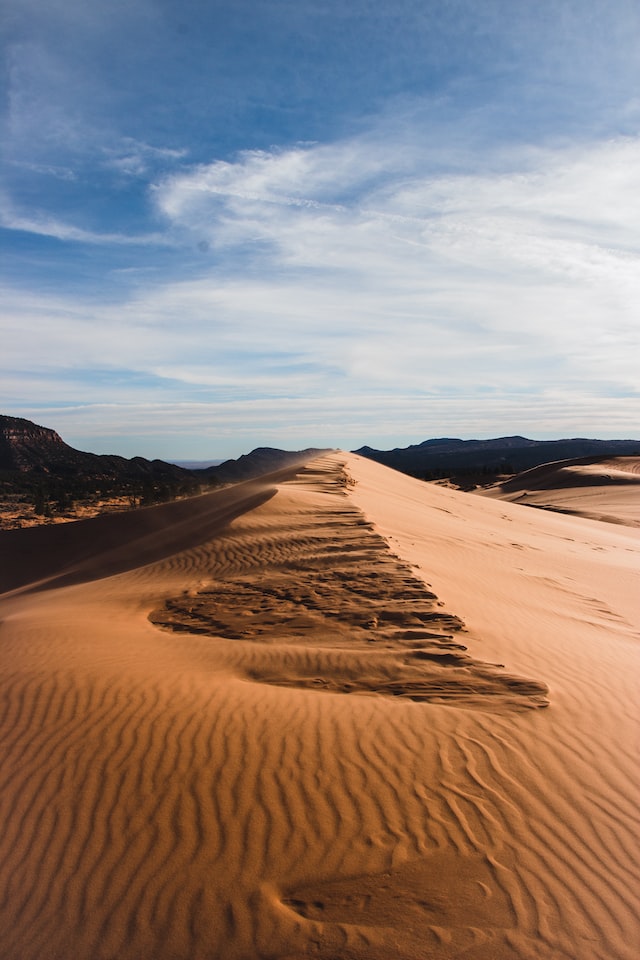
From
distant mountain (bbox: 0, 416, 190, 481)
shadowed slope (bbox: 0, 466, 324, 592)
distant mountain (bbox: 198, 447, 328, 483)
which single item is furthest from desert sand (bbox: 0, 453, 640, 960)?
distant mountain (bbox: 0, 416, 190, 481)

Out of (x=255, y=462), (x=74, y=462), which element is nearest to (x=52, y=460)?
(x=74, y=462)

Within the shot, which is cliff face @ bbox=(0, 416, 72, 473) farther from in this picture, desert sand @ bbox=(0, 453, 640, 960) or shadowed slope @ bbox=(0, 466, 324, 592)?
desert sand @ bbox=(0, 453, 640, 960)

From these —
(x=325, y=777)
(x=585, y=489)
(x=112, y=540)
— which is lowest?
(x=325, y=777)

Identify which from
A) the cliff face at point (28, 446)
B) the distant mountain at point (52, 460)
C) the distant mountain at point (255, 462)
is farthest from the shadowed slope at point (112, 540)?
the cliff face at point (28, 446)

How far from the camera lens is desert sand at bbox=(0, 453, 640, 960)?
310 cm

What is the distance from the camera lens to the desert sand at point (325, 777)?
310 cm

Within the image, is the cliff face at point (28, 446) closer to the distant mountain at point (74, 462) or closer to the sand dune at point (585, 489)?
the distant mountain at point (74, 462)

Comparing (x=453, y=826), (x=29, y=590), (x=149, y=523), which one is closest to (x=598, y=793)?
(x=453, y=826)

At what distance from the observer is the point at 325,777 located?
413 centimetres

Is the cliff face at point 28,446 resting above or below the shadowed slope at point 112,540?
above

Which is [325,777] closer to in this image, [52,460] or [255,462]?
[255,462]

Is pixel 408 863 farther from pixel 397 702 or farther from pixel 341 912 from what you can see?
pixel 397 702

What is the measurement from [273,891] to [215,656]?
138 inches

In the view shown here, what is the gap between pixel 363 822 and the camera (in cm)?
371
